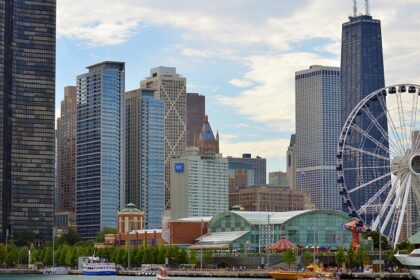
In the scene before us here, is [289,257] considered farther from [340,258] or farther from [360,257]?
[360,257]

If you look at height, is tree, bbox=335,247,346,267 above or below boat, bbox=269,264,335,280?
above

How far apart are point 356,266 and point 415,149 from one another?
38.7 metres

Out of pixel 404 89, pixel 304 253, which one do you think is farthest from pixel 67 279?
pixel 404 89

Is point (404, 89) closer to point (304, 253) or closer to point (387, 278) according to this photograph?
point (387, 278)

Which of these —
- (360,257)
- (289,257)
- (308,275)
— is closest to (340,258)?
(360,257)

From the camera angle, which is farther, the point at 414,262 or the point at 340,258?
the point at 340,258

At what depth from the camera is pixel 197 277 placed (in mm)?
194250

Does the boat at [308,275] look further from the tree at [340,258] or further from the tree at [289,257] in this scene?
the tree at [289,257]

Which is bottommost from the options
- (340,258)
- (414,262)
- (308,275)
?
(308,275)

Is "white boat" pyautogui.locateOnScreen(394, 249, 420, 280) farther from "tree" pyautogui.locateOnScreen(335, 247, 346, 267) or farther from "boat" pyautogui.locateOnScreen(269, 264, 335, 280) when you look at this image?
"tree" pyautogui.locateOnScreen(335, 247, 346, 267)

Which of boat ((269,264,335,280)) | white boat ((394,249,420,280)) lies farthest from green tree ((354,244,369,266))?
white boat ((394,249,420,280))

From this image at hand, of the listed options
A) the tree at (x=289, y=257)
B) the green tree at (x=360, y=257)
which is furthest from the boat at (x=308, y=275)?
A: the tree at (x=289, y=257)

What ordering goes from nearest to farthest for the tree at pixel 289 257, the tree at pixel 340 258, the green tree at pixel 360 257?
the green tree at pixel 360 257 < the tree at pixel 340 258 < the tree at pixel 289 257

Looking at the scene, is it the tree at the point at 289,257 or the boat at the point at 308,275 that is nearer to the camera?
the boat at the point at 308,275
